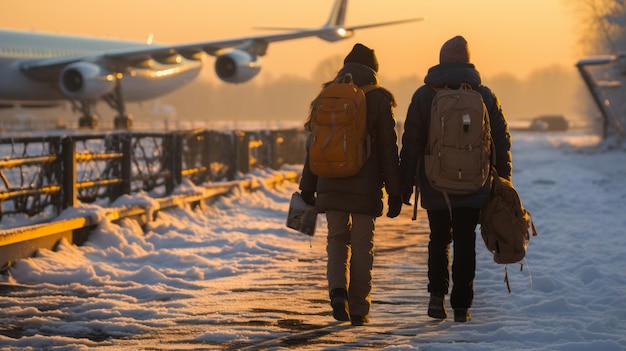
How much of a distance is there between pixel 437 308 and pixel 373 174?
0.96 metres

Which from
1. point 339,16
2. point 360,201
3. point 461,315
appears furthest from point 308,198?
point 339,16

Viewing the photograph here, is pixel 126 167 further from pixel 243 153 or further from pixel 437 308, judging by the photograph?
pixel 437 308

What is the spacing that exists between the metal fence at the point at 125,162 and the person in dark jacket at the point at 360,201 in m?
5.17

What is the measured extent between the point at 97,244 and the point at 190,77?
46.5 m

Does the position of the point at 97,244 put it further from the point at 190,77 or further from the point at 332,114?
the point at 190,77

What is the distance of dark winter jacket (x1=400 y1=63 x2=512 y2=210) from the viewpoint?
287 inches

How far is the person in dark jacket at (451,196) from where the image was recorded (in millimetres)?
7293

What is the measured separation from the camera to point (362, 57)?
24.6ft

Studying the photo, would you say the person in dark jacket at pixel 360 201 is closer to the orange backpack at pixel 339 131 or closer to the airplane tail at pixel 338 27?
the orange backpack at pixel 339 131

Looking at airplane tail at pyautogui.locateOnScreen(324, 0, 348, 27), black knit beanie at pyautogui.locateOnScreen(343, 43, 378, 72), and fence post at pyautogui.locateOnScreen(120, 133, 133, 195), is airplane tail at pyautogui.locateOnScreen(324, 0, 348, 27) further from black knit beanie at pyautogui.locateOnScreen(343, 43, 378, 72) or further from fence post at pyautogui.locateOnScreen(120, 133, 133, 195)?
black knit beanie at pyautogui.locateOnScreen(343, 43, 378, 72)

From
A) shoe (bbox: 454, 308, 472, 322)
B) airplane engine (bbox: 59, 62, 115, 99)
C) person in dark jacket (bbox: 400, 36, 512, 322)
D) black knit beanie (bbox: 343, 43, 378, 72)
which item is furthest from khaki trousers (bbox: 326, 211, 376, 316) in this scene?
airplane engine (bbox: 59, 62, 115, 99)

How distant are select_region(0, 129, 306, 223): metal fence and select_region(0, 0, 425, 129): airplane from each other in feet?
47.1

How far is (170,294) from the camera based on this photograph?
8602 millimetres

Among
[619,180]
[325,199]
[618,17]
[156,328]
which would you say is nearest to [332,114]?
[325,199]
